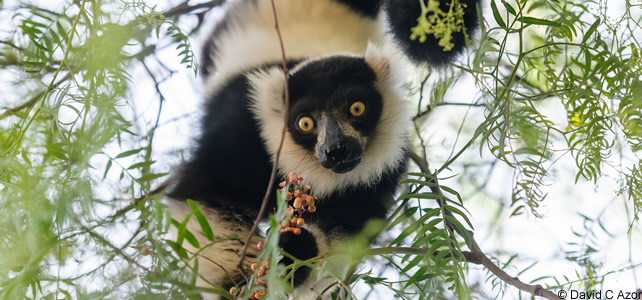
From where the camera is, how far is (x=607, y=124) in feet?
4.56

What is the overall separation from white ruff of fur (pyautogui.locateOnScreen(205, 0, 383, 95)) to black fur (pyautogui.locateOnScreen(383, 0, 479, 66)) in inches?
15.6

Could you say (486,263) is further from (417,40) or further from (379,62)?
(379,62)

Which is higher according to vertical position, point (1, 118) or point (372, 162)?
point (372, 162)

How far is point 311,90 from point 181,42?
1.81 feet

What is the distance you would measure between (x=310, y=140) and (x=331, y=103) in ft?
0.57

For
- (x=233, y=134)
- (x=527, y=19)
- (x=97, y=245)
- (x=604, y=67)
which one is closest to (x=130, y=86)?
(x=97, y=245)

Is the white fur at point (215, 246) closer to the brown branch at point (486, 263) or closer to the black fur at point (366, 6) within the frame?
the brown branch at point (486, 263)

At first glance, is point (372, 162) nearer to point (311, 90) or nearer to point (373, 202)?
point (373, 202)

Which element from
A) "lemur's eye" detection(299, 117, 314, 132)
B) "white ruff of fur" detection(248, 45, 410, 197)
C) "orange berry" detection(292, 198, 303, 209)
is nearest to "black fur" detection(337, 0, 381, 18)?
"white ruff of fur" detection(248, 45, 410, 197)

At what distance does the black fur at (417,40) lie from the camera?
2.00 m

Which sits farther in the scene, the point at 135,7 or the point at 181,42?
the point at 181,42

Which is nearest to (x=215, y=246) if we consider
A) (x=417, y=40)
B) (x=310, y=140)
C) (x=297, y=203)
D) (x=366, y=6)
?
(x=310, y=140)

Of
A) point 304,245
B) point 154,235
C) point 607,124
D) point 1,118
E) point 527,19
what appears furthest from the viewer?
point 304,245

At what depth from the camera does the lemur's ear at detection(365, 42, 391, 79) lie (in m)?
2.36
